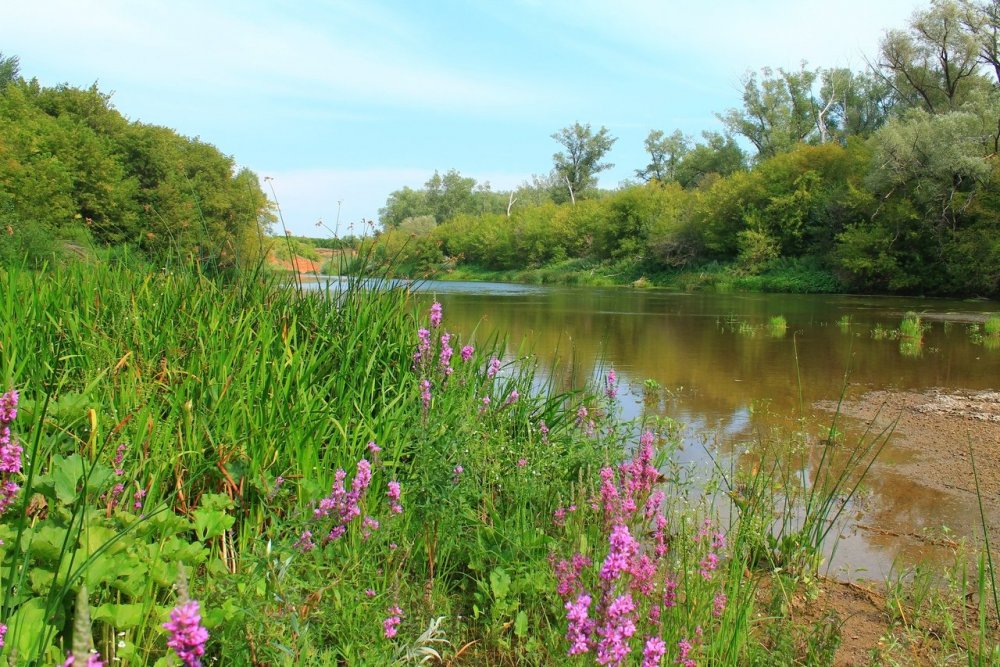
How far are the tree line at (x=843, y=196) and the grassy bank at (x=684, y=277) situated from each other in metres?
0.53

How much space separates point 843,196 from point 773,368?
99.2 feet

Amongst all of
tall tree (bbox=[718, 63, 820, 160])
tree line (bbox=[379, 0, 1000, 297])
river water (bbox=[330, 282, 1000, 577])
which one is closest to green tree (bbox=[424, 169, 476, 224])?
tree line (bbox=[379, 0, 1000, 297])

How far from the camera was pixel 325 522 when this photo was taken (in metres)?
2.16

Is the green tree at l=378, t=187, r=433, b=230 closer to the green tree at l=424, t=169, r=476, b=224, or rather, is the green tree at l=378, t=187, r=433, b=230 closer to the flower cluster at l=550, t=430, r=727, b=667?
the green tree at l=424, t=169, r=476, b=224

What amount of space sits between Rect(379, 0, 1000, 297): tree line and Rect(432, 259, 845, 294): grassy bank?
1.73ft

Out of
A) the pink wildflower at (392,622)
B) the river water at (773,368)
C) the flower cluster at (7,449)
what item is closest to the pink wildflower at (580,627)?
the pink wildflower at (392,622)

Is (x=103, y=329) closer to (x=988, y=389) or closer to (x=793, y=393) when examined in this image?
(x=793, y=393)

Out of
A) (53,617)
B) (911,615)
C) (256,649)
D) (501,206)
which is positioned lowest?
(911,615)

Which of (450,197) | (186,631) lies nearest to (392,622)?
(186,631)

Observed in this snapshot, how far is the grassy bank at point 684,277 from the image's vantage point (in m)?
36.5

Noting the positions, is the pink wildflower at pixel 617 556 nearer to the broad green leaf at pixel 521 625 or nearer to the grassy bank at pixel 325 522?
the grassy bank at pixel 325 522

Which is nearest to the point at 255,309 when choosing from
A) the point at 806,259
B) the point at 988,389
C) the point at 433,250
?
the point at 433,250

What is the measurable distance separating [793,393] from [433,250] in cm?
517

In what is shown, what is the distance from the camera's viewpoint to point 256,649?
1.83 m
